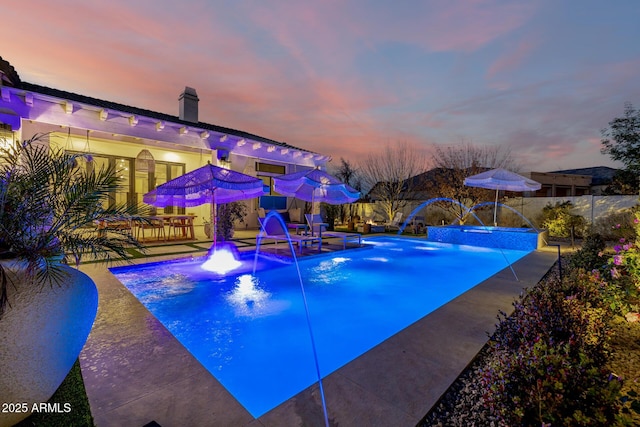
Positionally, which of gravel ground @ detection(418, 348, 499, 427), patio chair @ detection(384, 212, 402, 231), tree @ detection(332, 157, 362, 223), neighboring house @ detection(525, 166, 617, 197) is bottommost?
gravel ground @ detection(418, 348, 499, 427)

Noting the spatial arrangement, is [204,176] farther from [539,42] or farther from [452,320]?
[539,42]

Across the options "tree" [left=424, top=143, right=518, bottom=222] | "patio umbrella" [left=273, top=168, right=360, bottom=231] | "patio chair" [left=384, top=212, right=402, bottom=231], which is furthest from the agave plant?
"tree" [left=424, top=143, right=518, bottom=222]

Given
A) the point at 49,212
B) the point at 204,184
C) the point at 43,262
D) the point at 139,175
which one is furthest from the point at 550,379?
the point at 139,175

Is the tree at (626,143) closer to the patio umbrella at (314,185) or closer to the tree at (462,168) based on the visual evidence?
the tree at (462,168)

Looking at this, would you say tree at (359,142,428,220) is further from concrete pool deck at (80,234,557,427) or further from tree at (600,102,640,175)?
concrete pool deck at (80,234,557,427)

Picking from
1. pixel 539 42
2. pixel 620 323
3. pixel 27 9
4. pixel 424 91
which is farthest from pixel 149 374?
pixel 424 91

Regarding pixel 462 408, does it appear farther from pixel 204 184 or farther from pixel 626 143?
pixel 626 143

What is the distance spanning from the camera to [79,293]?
2324mm

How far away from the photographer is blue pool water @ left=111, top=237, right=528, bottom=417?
314 centimetres

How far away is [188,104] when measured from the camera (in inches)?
608

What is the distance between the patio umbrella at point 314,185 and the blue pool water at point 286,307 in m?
2.29

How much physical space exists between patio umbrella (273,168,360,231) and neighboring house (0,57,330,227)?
679 millimetres

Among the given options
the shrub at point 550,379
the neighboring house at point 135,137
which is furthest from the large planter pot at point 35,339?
the neighboring house at point 135,137

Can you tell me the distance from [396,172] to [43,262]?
21822 mm
